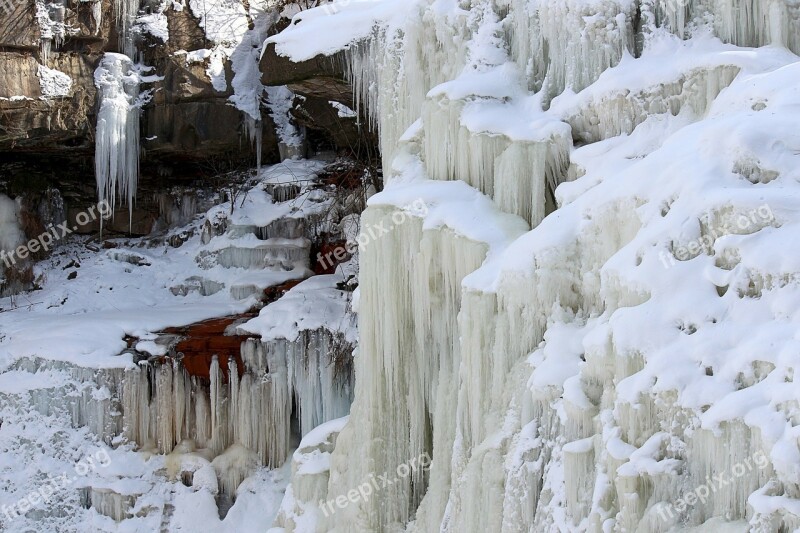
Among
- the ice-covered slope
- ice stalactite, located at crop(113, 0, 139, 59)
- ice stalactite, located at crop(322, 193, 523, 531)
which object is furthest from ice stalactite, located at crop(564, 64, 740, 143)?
ice stalactite, located at crop(113, 0, 139, 59)

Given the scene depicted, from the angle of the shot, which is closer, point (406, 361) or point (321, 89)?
point (406, 361)

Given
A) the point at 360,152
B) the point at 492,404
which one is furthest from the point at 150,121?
the point at 492,404

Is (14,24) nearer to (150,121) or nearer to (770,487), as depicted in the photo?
(150,121)

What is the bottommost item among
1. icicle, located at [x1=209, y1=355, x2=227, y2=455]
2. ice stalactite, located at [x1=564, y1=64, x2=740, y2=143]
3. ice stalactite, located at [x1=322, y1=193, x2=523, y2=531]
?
icicle, located at [x1=209, y1=355, x2=227, y2=455]

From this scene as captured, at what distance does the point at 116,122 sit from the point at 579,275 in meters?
8.55

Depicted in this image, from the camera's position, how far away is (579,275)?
5.78 meters

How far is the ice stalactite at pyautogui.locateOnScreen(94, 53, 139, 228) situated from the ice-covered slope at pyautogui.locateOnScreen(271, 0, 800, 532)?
15.6ft

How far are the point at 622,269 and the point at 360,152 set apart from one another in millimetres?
8521

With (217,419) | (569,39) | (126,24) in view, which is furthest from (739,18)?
(126,24)

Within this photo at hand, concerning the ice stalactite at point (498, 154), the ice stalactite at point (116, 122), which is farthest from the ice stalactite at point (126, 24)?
the ice stalactite at point (498, 154)

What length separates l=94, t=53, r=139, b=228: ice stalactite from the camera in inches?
503

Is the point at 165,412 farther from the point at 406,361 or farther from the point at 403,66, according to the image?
the point at 403,66

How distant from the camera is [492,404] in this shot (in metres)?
6.03

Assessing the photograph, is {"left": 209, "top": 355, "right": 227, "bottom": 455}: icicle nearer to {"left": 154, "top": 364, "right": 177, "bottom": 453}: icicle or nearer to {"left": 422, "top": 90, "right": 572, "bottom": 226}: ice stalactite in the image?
{"left": 154, "top": 364, "right": 177, "bottom": 453}: icicle
